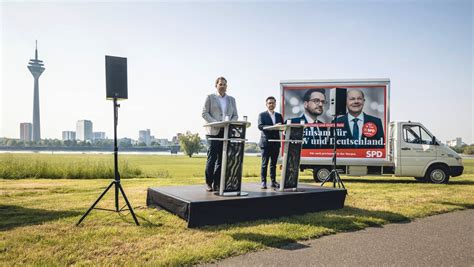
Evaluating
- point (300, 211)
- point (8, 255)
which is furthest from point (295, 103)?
point (8, 255)

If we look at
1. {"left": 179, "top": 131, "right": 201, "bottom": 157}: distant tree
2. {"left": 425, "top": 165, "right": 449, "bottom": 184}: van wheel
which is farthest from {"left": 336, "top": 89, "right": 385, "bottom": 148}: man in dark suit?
{"left": 179, "top": 131, "right": 201, "bottom": 157}: distant tree

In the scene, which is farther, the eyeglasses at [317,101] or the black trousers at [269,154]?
the eyeglasses at [317,101]

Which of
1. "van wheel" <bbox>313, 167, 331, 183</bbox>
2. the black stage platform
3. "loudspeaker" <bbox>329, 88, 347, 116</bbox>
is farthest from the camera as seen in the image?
"van wheel" <bbox>313, 167, 331, 183</bbox>

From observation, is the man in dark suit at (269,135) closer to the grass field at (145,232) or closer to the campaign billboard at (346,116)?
the grass field at (145,232)

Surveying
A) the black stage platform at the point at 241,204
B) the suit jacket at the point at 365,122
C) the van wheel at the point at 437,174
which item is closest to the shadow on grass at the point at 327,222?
the black stage platform at the point at 241,204

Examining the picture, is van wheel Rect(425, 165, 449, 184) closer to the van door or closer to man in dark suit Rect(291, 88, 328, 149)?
the van door

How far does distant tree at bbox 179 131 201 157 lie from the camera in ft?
201

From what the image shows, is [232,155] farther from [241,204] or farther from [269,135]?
[269,135]

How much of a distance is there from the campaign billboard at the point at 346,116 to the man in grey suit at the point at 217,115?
5.46 metres

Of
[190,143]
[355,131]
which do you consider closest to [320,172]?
[355,131]

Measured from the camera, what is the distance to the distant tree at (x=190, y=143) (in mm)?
61250

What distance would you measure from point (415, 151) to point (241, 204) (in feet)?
26.9

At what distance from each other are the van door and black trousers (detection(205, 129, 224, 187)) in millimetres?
7615

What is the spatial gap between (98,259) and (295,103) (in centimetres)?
843
